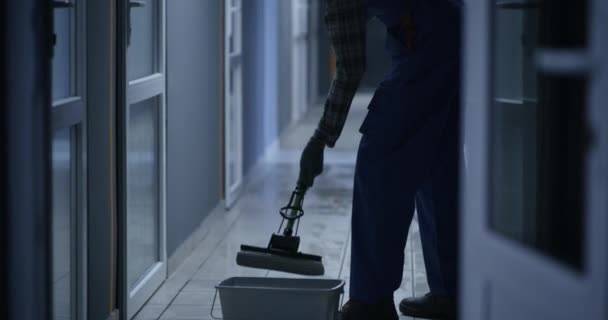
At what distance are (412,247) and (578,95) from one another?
3131 mm

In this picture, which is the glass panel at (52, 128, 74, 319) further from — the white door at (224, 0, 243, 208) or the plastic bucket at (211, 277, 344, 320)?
the white door at (224, 0, 243, 208)

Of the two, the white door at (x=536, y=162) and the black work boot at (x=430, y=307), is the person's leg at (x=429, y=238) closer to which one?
the black work boot at (x=430, y=307)

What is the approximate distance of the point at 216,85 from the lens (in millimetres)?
5199

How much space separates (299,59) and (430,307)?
7.92 meters

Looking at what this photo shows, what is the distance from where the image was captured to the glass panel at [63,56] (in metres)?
2.66

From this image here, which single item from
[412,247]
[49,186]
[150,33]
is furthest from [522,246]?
[412,247]

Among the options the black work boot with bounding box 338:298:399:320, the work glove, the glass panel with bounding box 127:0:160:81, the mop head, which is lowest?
the black work boot with bounding box 338:298:399:320

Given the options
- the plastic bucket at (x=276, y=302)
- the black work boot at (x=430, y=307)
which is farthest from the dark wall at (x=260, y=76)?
the plastic bucket at (x=276, y=302)

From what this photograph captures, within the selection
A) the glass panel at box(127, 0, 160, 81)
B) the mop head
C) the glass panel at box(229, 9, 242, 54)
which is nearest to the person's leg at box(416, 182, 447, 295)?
the mop head

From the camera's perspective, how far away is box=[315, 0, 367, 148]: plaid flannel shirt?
2.93 metres

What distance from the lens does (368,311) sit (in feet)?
10.0

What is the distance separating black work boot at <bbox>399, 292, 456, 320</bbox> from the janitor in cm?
26

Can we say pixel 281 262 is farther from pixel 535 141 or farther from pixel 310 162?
pixel 535 141

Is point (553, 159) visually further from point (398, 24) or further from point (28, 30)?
point (398, 24)
